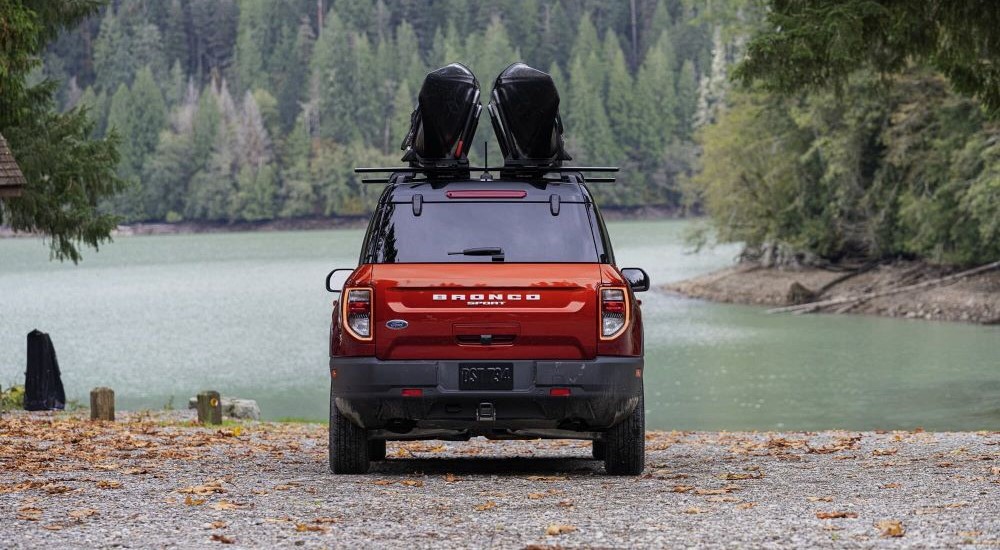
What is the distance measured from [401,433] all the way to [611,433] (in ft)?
4.72

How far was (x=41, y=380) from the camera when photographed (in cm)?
1992

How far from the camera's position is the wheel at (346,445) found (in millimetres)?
10500

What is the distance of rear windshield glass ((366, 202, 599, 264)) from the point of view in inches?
395

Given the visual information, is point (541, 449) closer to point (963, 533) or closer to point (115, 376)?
point (963, 533)

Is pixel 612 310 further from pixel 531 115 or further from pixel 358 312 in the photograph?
pixel 531 115

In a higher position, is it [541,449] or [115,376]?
[541,449]

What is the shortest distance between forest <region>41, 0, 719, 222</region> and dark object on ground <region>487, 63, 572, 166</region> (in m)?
126

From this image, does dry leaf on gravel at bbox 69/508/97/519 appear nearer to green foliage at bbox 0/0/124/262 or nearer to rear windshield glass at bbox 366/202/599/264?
rear windshield glass at bbox 366/202/599/264

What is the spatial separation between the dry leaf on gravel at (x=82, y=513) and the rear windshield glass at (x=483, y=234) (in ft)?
8.27

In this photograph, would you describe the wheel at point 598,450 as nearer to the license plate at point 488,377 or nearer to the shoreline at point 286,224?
the license plate at point 488,377

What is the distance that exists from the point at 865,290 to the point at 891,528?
44257 mm

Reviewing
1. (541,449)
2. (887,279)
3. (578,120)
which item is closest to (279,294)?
(887,279)

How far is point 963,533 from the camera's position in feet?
24.5

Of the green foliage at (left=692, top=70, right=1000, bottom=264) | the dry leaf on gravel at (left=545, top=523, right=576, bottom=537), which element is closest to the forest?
the green foliage at (left=692, top=70, right=1000, bottom=264)
